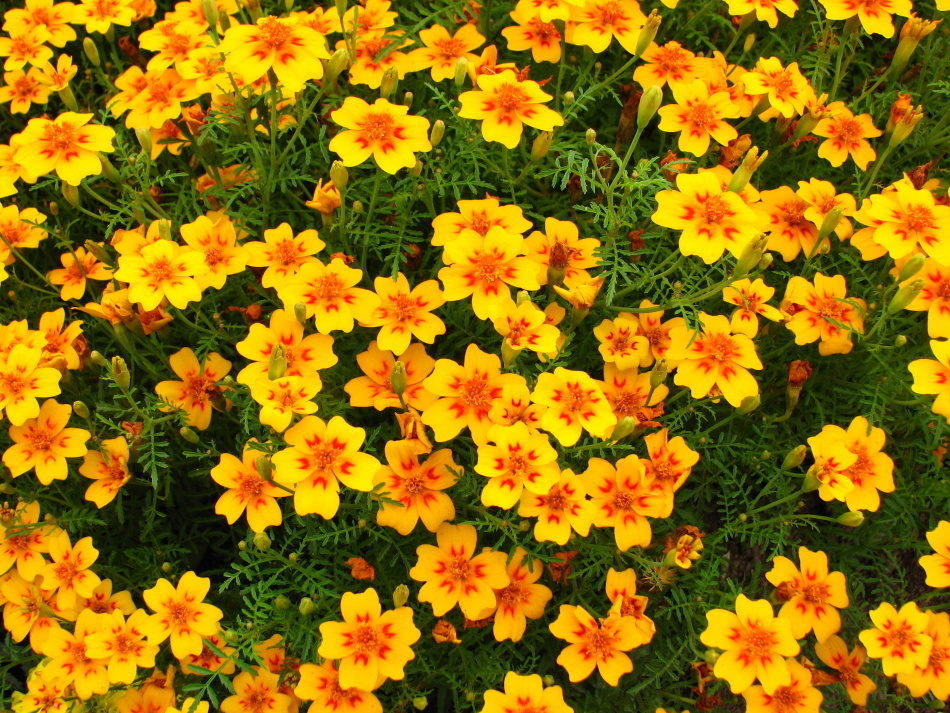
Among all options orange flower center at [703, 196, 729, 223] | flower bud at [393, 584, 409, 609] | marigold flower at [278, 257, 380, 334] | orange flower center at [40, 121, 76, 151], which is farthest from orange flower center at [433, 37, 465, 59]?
flower bud at [393, 584, 409, 609]

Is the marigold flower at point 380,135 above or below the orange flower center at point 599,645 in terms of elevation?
above

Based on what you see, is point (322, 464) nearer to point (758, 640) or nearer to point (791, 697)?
point (758, 640)

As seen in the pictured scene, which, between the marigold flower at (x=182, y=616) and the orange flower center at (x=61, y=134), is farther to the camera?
the orange flower center at (x=61, y=134)

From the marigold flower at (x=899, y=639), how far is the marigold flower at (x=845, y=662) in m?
0.15

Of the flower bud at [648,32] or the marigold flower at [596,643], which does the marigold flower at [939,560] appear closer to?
the marigold flower at [596,643]

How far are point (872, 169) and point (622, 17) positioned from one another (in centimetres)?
105

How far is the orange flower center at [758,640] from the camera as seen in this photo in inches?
76.0

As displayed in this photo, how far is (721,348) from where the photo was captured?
2.21 m

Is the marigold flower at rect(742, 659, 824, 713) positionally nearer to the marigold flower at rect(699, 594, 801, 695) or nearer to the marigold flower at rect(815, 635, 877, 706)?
the marigold flower at rect(699, 594, 801, 695)

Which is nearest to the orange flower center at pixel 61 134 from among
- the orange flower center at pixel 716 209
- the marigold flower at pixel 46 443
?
the marigold flower at pixel 46 443

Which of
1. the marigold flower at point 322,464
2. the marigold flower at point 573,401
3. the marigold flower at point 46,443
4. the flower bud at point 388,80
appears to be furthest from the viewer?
the flower bud at point 388,80

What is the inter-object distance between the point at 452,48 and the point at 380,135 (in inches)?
27.8

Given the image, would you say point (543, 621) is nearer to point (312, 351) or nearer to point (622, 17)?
point (312, 351)

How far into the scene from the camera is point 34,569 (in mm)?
2199
